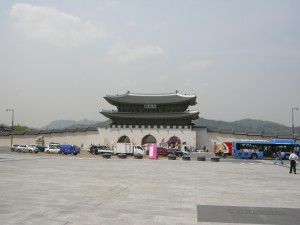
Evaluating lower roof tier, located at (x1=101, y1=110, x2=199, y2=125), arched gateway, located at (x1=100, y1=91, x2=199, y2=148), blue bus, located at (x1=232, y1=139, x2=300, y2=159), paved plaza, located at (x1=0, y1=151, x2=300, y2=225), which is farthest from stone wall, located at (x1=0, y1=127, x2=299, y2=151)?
paved plaza, located at (x1=0, y1=151, x2=300, y2=225)

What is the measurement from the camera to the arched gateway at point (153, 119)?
218 ft

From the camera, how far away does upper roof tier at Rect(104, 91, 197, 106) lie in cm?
6744

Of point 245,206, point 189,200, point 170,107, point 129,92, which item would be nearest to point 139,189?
point 189,200

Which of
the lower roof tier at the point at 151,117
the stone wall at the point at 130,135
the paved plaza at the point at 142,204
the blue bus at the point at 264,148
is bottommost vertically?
the paved plaza at the point at 142,204

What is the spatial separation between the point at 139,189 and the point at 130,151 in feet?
125

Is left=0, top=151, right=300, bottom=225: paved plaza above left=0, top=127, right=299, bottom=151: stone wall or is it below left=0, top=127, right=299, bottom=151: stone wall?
below

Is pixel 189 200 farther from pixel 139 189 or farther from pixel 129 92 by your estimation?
pixel 129 92

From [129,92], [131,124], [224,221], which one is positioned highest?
[129,92]

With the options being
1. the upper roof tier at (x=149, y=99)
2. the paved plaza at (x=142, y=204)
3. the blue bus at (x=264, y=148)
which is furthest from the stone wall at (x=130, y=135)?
the paved plaza at (x=142, y=204)

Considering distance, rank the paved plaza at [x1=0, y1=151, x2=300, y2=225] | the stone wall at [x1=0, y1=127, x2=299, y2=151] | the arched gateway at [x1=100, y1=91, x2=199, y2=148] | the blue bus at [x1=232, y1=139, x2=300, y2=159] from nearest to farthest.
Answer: the paved plaza at [x1=0, y1=151, x2=300, y2=225] < the blue bus at [x1=232, y1=139, x2=300, y2=159] < the stone wall at [x1=0, y1=127, x2=299, y2=151] < the arched gateway at [x1=100, y1=91, x2=199, y2=148]

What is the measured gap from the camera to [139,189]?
47.0 ft

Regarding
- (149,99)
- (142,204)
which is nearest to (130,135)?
(149,99)

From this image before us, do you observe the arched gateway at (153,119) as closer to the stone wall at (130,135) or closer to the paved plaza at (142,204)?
the stone wall at (130,135)

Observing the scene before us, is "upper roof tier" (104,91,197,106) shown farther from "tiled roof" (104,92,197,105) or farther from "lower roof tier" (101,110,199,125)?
"lower roof tier" (101,110,199,125)
